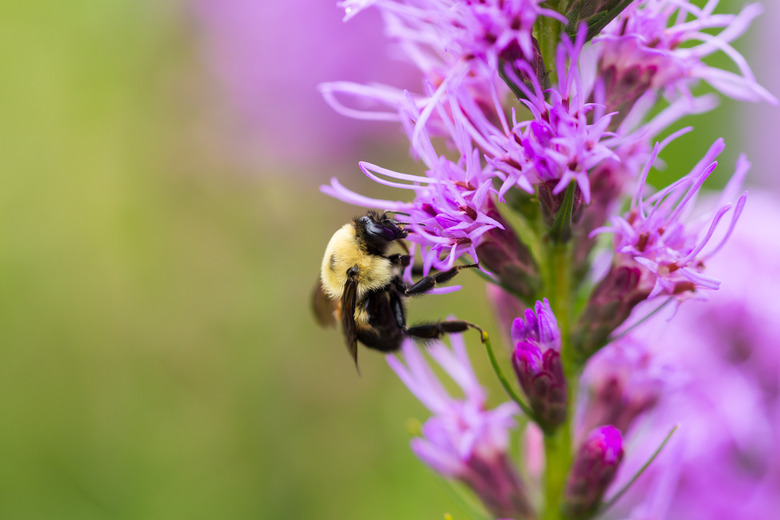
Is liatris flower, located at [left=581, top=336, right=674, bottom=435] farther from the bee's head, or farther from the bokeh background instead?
the bokeh background

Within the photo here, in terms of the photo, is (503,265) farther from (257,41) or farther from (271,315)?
(257,41)

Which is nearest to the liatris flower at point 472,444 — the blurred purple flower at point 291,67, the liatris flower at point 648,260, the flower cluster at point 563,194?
the flower cluster at point 563,194

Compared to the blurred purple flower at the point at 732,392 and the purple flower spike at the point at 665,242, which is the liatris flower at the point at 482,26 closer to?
the purple flower spike at the point at 665,242

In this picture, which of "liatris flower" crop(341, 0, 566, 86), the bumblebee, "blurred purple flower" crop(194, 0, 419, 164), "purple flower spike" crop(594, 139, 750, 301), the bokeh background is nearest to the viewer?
"liatris flower" crop(341, 0, 566, 86)

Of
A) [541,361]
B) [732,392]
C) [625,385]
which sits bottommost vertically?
[732,392]

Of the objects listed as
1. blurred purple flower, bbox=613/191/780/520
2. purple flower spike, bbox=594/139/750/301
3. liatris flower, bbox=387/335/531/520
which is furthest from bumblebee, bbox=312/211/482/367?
blurred purple flower, bbox=613/191/780/520

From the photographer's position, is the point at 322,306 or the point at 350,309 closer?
the point at 350,309

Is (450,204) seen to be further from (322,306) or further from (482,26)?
(322,306)

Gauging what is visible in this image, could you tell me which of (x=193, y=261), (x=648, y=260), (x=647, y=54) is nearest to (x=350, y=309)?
(x=648, y=260)
